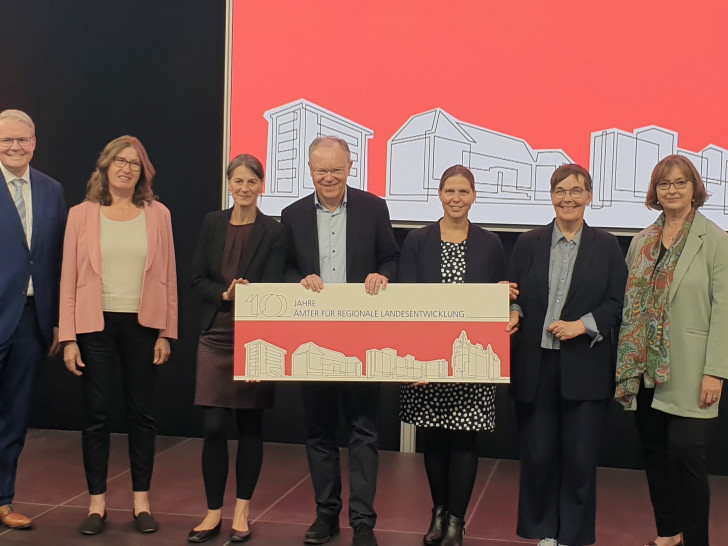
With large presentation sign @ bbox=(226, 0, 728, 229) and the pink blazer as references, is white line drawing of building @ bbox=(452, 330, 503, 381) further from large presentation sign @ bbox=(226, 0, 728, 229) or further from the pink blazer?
large presentation sign @ bbox=(226, 0, 728, 229)

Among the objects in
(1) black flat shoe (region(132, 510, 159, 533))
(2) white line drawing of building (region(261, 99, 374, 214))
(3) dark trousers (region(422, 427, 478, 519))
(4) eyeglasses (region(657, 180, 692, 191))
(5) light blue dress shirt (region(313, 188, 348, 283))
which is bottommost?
(1) black flat shoe (region(132, 510, 159, 533))

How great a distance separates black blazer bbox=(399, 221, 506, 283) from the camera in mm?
2943

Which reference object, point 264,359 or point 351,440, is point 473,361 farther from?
point 264,359

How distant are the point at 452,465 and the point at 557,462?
0.38 m

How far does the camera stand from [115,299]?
315cm

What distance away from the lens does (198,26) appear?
4797mm

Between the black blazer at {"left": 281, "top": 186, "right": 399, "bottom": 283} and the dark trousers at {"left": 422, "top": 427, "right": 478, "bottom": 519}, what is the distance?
622 mm

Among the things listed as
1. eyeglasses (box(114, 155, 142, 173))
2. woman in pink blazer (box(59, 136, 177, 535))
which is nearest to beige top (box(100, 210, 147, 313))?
woman in pink blazer (box(59, 136, 177, 535))

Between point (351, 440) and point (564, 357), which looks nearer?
point (564, 357)

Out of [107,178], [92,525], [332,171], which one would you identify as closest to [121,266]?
[107,178]

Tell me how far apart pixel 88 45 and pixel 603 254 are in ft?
11.6

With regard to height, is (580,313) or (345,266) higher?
A: (345,266)

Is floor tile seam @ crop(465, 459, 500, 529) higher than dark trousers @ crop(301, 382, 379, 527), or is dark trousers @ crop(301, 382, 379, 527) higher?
dark trousers @ crop(301, 382, 379, 527)

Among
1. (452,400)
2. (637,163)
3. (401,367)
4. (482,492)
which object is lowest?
(482,492)
